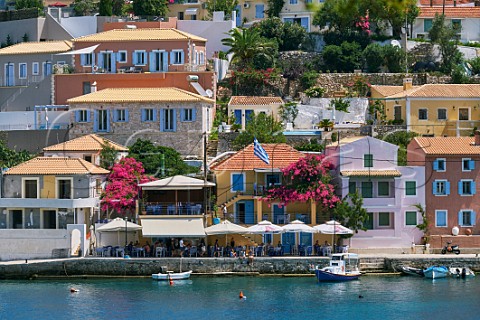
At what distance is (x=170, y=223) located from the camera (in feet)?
190

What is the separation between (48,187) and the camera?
59125mm

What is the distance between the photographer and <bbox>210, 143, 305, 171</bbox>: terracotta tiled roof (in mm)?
59656

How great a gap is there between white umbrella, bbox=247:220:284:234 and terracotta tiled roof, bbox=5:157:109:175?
8.38 meters

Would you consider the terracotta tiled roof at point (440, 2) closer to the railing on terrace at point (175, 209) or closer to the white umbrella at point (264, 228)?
the white umbrella at point (264, 228)

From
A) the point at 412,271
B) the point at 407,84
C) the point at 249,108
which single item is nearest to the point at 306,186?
the point at 412,271

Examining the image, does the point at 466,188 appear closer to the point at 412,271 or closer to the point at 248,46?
the point at 412,271

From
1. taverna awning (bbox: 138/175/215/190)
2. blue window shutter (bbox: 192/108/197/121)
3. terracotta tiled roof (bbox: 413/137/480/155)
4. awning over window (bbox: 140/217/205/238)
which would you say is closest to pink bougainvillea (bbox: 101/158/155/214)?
taverna awning (bbox: 138/175/215/190)

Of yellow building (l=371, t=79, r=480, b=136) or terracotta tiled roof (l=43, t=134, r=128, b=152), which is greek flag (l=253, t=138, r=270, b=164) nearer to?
terracotta tiled roof (l=43, t=134, r=128, b=152)

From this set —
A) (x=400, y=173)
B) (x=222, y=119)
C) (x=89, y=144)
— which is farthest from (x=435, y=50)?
(x=89, y=144)

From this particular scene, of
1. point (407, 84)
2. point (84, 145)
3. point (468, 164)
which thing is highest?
point (407, 84)

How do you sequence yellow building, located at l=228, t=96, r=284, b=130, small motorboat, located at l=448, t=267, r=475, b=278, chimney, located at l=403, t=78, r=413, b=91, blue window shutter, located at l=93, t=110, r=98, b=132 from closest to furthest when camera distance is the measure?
small motorboat, located at l=448, t=267, r=475, b=278 → blue window shutter, located at l=93, t=110, r=98, b=132 → yellow building, located at l=228, t=96, r=284, b=130 → chimney, located at l=403, t=78, r=413, b=91

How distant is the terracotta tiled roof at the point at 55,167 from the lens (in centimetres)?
5906

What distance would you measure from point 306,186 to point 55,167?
12638 millimetres

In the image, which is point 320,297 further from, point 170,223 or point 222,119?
point 222,119
